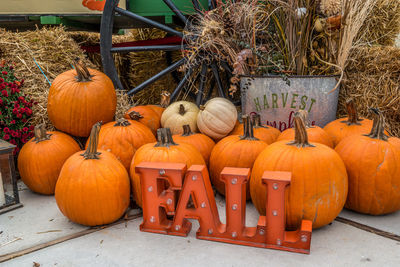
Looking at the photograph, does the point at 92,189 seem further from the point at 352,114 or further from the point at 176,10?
the point at 176,10

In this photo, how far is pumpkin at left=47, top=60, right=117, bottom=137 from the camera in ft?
6.61

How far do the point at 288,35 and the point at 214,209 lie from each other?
1403 mm

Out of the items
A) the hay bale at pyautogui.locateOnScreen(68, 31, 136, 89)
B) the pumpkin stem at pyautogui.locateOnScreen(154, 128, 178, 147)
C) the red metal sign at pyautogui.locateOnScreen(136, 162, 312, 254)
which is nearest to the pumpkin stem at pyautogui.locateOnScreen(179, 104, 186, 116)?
the pumpkin stem at pyautogui.locateOnScreen(154, 128, 178, 147)

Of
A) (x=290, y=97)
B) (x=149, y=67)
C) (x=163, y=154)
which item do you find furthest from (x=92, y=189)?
(x=149, y=67)

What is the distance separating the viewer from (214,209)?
1387 mm

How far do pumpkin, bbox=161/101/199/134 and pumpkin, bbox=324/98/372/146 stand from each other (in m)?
0.86

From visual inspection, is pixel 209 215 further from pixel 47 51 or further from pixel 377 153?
pixel 47 51

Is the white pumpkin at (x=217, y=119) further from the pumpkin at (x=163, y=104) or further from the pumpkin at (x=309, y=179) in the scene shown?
the pumpkin at (x=309, y=179)

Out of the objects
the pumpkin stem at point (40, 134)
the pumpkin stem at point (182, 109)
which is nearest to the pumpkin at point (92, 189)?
the pumpkin stem at point (40, 134)

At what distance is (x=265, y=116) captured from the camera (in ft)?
7.51

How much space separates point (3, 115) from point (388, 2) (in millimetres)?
3031

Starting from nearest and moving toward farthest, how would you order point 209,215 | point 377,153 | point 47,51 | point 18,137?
1. point 209,215
2. point 377,153
3. point 18,137
4. point 47,51

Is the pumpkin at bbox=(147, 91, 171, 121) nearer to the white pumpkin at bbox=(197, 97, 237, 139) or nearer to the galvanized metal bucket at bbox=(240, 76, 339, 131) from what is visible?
the white pumpkin at bbox=(197, 97, 237, 139)

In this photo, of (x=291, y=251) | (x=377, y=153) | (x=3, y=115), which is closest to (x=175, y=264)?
(x=291, y=251)
